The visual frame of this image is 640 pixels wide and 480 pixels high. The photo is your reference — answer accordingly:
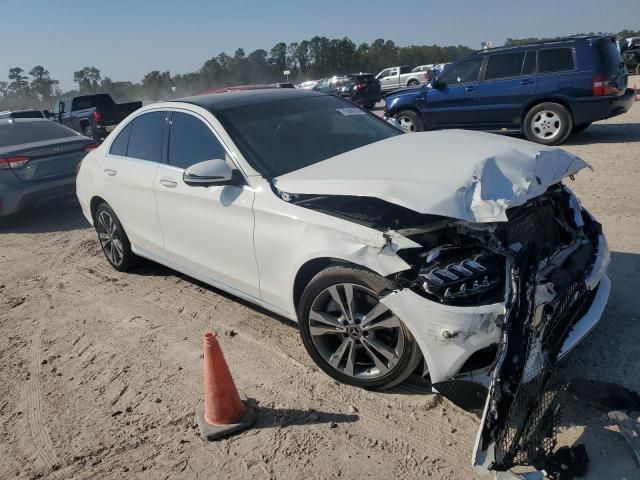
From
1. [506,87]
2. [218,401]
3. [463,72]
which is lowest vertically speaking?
[218,401]

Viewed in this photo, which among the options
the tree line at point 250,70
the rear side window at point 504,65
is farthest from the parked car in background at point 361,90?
the tree line at point 250,70

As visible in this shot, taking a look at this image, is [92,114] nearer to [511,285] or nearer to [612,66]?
[612,66]

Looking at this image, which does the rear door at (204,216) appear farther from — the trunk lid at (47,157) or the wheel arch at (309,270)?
the trunk lid at (47,157)

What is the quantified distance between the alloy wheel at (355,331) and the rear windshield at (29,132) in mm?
7106

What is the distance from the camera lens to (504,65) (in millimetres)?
10258

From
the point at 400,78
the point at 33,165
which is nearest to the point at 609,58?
the point at 33,165

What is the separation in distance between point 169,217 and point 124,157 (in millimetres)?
1093

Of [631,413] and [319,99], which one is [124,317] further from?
[631,413]

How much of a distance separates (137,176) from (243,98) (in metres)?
1.18

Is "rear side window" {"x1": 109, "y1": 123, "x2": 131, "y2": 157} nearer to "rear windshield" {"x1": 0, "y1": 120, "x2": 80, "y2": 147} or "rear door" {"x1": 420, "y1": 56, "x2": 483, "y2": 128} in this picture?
"rear windshield" {"x1": 0, "y1": 120, "x2": 80, "y2": 147}

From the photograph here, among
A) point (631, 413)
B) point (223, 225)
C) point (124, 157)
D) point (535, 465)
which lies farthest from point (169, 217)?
point (631, 413)

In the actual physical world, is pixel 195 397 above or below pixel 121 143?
below

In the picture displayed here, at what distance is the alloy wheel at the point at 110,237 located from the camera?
531 centimetres

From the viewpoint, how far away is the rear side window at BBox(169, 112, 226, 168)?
153 inches
